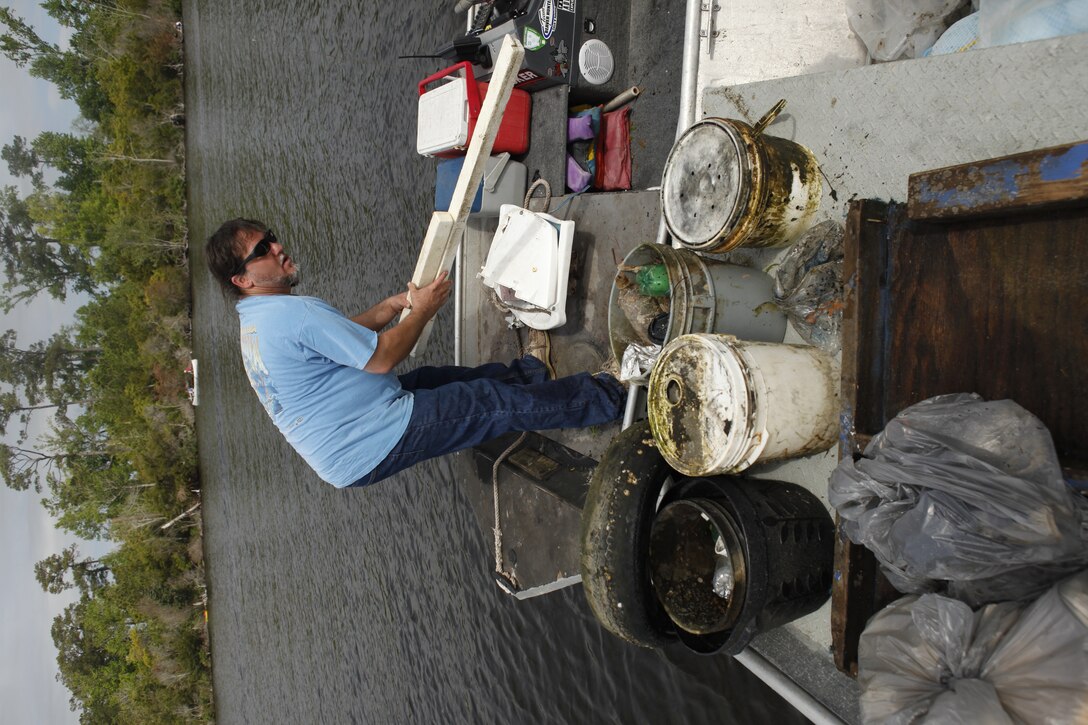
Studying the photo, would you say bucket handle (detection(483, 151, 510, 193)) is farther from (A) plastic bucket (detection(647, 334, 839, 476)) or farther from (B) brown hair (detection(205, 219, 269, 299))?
(A) plastic bucket (detection(647, 334, 839, 476))

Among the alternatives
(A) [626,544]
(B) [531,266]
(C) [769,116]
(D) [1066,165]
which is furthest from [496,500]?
(D) [1066,165]

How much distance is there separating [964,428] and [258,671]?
39.7 ft

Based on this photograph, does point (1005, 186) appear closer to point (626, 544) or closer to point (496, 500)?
point (626, 544)

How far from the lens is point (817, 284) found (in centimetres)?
229

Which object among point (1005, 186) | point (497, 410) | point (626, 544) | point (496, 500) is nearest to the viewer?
point (1005, 186)

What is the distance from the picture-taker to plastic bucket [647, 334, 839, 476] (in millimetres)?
2029

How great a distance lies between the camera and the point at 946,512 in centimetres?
141

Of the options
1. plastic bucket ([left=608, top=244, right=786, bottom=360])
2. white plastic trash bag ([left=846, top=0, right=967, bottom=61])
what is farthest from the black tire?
white plastic trash bag ([left=846, top=0, right=967, bottom=61])

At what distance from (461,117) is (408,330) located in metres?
1.73

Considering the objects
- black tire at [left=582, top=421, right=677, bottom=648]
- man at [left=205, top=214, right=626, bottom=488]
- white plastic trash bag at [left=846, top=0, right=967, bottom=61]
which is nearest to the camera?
black tire at [left=582, top=421, right=677, bottom=648]

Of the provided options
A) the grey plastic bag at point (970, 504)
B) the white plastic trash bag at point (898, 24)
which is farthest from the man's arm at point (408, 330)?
the white plastic trash bag at point (898, 24)

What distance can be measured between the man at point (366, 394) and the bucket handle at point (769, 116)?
151 cm

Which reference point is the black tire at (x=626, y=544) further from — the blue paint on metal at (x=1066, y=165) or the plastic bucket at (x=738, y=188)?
the blue paint on metal at (x=1066, y=165)

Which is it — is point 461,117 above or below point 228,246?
above
